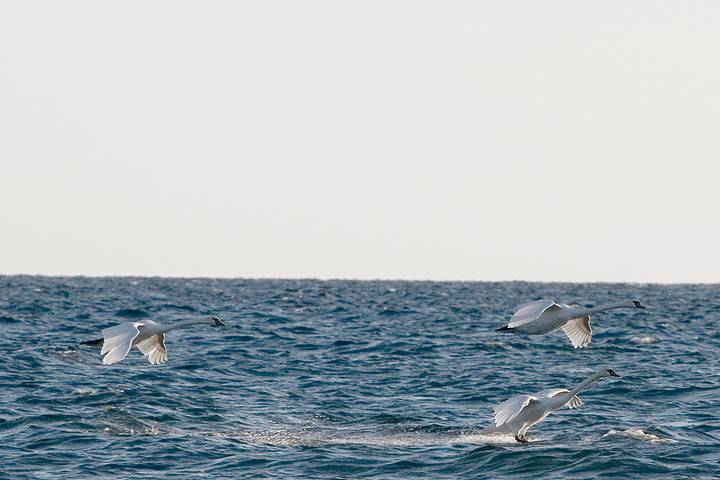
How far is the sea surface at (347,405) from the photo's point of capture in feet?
61.7

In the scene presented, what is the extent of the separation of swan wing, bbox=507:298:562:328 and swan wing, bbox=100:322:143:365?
6.27 m

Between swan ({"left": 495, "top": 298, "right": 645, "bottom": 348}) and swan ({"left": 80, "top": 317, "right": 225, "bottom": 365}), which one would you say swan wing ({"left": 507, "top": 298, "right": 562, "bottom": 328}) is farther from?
swan ({"left": 80, "top": 317, "right": 225, "bottom": 365})

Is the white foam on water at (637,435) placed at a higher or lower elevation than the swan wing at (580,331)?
lower

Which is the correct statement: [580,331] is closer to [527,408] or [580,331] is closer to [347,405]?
[527,408]

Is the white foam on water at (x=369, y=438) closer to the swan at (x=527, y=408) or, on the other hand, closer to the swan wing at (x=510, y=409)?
the swan at (x=527, y=408)

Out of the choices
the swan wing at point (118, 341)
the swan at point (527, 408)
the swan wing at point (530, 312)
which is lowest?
the swan at point (527, 408)

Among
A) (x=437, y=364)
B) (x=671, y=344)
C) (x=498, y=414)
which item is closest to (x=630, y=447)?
(x=498, y=414)

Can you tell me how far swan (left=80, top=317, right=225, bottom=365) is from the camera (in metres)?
18.8

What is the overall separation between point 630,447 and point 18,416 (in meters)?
10.6

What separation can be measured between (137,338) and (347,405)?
539 cm

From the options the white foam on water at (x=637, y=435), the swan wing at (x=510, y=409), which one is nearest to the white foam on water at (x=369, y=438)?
the swan wing at (x=510, y=409)

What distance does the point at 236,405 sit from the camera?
82.3 feet

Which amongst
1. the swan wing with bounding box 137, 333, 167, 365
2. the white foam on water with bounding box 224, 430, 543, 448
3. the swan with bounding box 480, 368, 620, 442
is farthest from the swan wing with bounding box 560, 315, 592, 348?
the swan wing with bounding box 137, 333, 167, 365

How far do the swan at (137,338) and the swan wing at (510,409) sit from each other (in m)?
4.65
